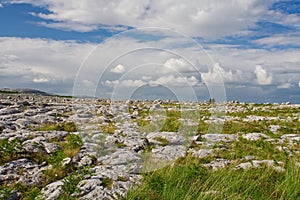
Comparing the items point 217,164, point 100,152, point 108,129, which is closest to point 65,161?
point 100,152

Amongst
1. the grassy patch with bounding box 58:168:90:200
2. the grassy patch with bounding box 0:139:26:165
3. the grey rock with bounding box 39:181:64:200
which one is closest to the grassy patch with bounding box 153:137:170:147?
the grassy patch with bounding box 0:139:26:165

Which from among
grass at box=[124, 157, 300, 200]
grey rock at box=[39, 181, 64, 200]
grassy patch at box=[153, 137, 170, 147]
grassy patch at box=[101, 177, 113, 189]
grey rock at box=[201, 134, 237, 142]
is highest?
grey rock at box=[201, 134, 237, 142]

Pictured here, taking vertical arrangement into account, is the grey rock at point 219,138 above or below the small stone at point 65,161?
above

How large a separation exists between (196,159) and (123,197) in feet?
16.1

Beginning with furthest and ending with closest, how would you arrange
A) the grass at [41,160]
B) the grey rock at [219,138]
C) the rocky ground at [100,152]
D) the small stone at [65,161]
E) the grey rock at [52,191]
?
the grey rock at [219,138]
the small stone at [65,161]
the rocky ground at [100,152]
the grass at [41,160]
the grey rock at [52,191]

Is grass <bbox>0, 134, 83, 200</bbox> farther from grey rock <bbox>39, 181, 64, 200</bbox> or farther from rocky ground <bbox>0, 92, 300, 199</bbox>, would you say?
grey rock <bbox>39, 181, 64, 200</bbox>

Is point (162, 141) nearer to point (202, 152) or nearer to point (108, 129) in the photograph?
point (202, 152)

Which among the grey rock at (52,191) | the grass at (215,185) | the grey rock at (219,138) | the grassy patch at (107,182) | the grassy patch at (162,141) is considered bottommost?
the grey rock at (52,191)

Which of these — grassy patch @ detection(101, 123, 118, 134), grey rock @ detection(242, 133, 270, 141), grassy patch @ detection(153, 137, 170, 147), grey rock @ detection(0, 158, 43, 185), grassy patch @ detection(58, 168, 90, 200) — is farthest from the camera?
grassy patch @ detection(101, 123, 118, 134)

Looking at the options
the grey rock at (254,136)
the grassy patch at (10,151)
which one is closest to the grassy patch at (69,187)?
the grassy patch at (10,151)

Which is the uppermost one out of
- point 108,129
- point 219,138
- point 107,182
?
point 108,129

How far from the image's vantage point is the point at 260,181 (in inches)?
436

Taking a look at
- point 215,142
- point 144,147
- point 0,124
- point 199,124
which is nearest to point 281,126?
point 199,124

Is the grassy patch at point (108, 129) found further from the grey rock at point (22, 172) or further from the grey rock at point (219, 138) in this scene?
the grey rock at point (22, 172)
